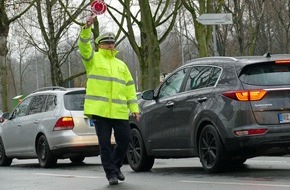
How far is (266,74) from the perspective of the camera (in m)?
9.54

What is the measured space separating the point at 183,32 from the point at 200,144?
4590 centimetres

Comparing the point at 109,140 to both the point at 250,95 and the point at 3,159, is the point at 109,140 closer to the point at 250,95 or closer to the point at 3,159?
the point at 250,95

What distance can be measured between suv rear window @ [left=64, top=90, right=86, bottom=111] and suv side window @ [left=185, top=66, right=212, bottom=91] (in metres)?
3.72

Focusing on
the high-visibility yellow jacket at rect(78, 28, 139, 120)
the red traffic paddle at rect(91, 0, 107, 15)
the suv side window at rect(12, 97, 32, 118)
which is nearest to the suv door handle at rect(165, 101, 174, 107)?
the high-visibility yellow jacket at rect(78, 28, 139, 120)

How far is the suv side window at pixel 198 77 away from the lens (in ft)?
33.1

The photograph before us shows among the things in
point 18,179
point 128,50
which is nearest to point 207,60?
point 18,179

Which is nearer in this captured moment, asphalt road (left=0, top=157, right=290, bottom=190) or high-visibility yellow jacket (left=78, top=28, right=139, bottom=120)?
asphalt road (left=0, top=157, right=290, bottom=190)

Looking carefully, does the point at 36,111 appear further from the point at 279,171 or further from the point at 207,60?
the point at 279,171

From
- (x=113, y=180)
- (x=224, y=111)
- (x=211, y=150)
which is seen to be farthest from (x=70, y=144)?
(x=224, y=111)

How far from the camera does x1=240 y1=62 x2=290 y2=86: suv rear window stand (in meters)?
9.42

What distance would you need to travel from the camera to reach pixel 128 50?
7862 centimetres

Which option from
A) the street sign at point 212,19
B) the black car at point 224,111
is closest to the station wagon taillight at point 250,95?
the black car at point 224,111

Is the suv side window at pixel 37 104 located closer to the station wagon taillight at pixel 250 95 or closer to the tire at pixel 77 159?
the tire at pixel 77 159

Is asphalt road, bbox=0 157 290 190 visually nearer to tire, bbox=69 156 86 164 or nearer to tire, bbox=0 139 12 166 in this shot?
tire, bbox=69 156 86 164
